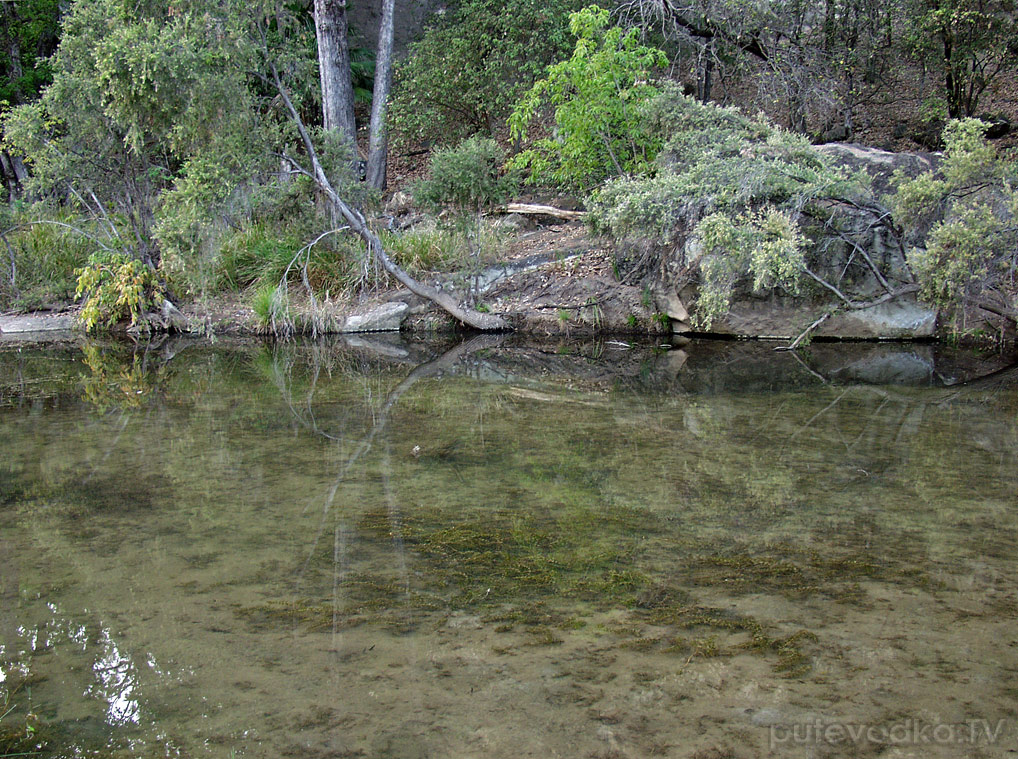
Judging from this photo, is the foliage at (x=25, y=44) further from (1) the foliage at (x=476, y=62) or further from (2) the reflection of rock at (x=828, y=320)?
(2) the reflection of rock at (x=828, y=320)

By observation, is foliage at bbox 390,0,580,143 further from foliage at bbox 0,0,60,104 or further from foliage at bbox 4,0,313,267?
foliage at bbox 0,0,60,104

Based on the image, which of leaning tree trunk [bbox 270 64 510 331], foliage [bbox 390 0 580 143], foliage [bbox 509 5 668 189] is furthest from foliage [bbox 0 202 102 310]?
foliage [bbox 509 5 668 189]

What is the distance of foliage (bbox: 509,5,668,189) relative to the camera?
1112 centimetres

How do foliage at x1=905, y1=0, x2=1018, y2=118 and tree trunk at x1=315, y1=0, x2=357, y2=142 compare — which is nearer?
foliage at x1=905, y1=0, x2=1018, y2=118

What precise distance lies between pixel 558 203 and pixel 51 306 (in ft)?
27.8

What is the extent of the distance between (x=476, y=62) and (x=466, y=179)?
15.2 feet

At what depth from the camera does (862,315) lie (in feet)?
34.4

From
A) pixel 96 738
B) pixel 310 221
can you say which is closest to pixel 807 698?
pixel 96 738

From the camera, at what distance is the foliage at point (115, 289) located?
11.5 m

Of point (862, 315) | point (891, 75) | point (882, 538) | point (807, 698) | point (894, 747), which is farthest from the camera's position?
point (891, 75)

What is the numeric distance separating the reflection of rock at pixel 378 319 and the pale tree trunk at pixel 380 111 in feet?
13.9

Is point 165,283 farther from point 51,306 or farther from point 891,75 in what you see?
point 891,75

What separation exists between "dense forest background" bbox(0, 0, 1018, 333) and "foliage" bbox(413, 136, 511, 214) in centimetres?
4

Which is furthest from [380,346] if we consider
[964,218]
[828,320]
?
[964,218]
